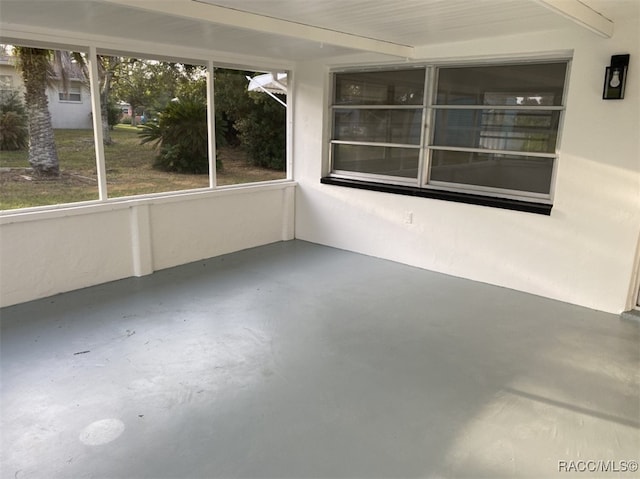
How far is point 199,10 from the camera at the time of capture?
323 centimetres

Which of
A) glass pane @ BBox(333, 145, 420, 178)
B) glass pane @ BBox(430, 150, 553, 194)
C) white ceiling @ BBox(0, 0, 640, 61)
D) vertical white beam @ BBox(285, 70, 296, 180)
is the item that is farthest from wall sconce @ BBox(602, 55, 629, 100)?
vertical white beam @ BBox(285, 70, 296, 180)

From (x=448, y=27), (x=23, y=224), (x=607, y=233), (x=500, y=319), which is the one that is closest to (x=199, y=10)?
(x=448, y=27)

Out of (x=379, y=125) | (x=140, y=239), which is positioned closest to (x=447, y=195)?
(x=379, y=125)

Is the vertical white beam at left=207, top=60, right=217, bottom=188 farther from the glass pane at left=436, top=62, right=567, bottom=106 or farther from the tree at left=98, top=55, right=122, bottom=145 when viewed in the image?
the glass pane at left=436, top=62, right=567, bottom=106

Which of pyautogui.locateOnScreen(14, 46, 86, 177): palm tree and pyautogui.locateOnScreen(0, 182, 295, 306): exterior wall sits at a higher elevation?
pyautogui.locateOnScreen(14, 46, 86, 177): palm tree

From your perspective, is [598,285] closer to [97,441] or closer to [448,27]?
[448,27]

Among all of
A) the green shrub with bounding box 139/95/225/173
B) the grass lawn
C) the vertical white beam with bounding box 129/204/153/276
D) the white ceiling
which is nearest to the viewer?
the white ceiling

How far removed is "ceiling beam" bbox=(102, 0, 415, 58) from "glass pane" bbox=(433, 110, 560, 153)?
0.95 m

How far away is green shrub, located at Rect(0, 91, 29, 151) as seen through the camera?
6.00m

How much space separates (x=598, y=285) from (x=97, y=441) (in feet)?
13.5

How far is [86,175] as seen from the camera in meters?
8.09

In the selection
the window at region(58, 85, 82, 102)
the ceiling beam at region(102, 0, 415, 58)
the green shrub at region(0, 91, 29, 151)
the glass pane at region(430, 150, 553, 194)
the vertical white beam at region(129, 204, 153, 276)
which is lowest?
the vertical white beam at region(129, 204, 153, 276)

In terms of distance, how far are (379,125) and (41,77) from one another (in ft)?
14.3

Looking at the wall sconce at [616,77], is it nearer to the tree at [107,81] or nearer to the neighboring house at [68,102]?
the neighboring house at [68,102]
